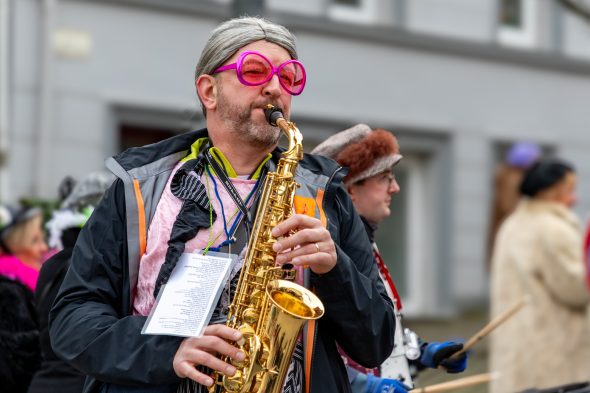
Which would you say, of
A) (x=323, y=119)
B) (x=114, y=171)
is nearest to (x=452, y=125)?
(x=323, y=119)

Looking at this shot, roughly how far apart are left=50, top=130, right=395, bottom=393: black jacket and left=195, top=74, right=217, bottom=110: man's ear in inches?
7.8

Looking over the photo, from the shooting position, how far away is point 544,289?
7230 millimetres

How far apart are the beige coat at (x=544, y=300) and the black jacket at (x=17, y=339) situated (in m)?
3.42

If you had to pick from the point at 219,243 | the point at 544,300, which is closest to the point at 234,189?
the point at 219,243

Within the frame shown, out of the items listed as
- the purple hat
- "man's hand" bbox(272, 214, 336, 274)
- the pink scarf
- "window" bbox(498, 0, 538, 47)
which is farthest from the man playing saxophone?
"window" bbox(498, 0, 538, 47)

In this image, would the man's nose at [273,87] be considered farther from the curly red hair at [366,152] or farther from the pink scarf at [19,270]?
the pink scarf at [19,270]

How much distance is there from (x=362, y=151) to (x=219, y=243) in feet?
4.25

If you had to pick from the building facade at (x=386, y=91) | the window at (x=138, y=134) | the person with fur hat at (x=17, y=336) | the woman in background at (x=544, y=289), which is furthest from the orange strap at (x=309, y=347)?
the window at (x=138, y=134)

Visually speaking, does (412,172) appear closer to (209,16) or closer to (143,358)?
(209,16)

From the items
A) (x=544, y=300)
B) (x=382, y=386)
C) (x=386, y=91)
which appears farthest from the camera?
(x=386, y=91)

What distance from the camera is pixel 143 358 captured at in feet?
9.12

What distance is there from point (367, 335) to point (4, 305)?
2559mm

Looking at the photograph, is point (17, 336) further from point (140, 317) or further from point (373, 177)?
point (140, 317)

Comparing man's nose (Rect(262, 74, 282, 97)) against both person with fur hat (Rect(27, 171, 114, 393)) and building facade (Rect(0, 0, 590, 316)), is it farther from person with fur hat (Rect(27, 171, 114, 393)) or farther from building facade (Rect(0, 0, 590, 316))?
building facade (Rect(0, 0, 590, 316))
